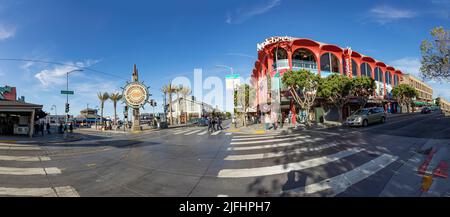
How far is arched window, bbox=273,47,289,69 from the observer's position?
33.1 m

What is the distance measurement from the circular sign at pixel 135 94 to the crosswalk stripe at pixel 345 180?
3709 centimetres

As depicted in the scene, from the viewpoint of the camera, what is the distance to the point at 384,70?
51.1m

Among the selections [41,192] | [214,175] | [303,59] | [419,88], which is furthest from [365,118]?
[419,88]

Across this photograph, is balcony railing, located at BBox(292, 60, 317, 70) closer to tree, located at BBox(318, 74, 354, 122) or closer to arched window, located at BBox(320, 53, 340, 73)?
arched window, located at BBox(320, 53, 340, 73)

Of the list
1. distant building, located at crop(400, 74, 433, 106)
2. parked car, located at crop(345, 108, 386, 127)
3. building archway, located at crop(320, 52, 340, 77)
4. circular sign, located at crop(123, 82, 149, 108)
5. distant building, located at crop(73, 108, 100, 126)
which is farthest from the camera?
distant building, located at crop(73, 108, 100, 126)

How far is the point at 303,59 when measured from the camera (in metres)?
35.5

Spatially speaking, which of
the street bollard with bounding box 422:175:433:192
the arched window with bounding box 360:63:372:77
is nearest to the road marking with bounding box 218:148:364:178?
the street bollard with bounding box 422:175:433:192

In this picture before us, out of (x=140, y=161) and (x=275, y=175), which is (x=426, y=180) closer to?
(x=275, y=175)

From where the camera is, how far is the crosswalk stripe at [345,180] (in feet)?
16.3

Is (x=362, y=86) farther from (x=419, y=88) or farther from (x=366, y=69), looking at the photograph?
(x=419, y=88)

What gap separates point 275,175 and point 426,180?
3.75 metres

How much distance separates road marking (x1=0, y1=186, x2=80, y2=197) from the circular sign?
34378 millimetres

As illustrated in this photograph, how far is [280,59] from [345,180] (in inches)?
1242
